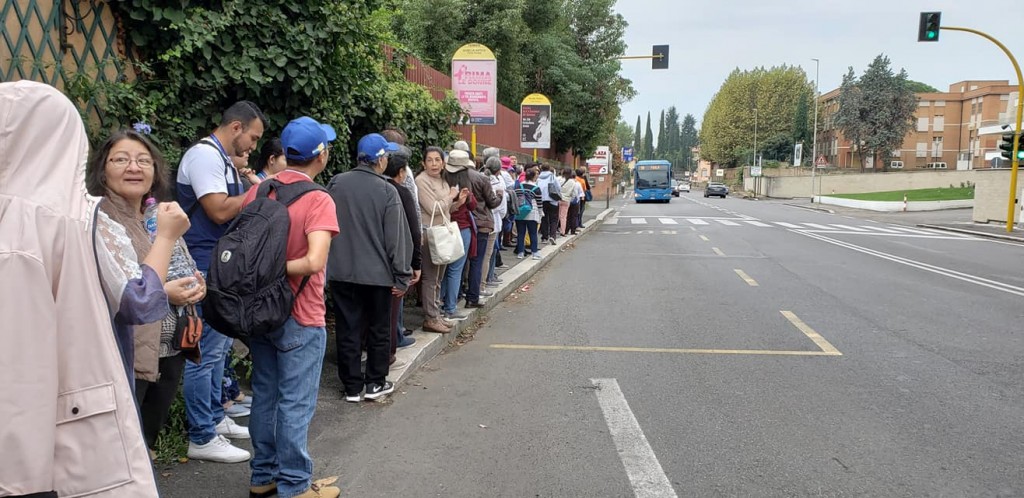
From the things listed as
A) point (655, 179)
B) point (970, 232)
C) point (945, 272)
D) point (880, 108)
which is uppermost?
point (880, 108)

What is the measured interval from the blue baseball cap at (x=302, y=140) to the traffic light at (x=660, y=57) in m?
19.7

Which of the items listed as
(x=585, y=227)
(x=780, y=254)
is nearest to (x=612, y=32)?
(x=585, y=227)

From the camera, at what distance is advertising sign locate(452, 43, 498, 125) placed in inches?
426

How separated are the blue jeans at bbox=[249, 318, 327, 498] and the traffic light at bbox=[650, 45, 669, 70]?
1998cm

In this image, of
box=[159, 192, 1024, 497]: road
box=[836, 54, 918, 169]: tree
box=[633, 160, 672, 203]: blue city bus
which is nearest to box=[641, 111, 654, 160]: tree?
box=[836, 54, 918, 169]: tree

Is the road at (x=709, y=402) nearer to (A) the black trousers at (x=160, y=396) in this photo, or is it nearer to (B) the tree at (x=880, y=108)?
(A) the black trousers at (x=160, y=396)

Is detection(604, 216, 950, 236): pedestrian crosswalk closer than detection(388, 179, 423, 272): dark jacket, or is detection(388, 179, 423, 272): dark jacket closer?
detection(388, 179, 423, 272): dark jacket

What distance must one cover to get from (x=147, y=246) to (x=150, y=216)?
213 mm

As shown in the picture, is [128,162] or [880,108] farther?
[880,108]

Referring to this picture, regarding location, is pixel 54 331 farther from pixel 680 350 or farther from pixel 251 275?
pixel 680 350

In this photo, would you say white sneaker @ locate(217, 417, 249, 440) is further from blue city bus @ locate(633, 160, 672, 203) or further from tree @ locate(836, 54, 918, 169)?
tree @ locate(836, 54, 918, 169)

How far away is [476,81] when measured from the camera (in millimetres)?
10945

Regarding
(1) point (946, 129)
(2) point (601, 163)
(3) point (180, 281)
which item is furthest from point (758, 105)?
(3) point (180, 281)

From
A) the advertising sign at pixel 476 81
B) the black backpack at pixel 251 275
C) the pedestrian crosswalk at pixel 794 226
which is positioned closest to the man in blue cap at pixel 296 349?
the black backpack at pixel 251 275
